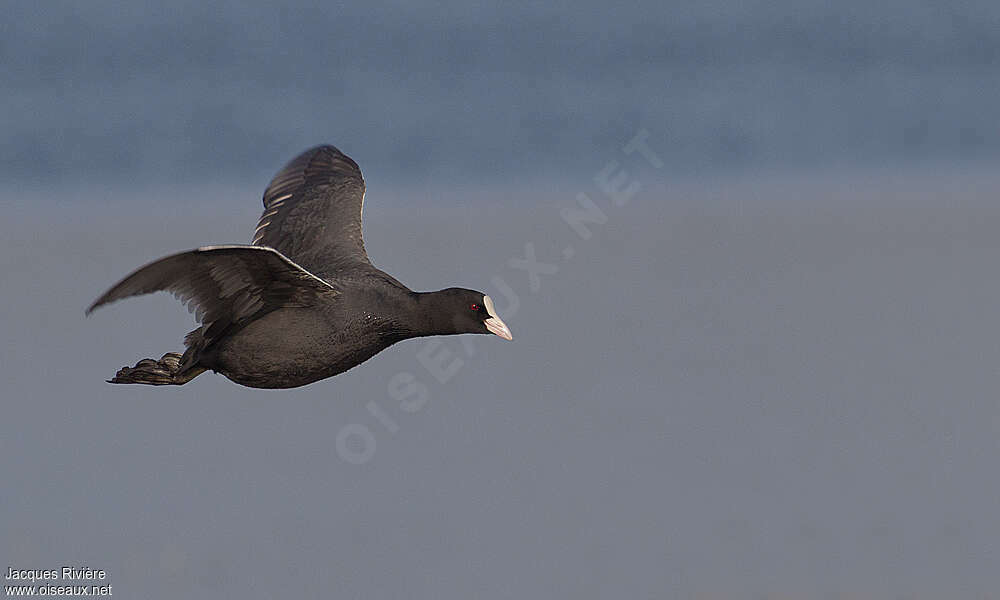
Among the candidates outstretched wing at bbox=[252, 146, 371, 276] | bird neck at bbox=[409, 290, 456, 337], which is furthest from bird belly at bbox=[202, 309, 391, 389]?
outstretched wing at bbox=[252, 146, 371, 276]

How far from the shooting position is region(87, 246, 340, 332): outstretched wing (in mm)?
6741

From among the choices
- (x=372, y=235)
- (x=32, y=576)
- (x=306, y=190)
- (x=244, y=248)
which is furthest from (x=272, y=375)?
(x=372, y=235)

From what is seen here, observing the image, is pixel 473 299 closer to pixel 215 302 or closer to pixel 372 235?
pixel 215 302

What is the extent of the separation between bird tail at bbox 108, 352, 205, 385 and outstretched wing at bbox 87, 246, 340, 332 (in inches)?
22.8

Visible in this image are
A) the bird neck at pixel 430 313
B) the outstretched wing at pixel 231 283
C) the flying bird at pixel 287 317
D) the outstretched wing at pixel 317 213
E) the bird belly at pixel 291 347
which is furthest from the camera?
the outstretched wing at pixel 317 213

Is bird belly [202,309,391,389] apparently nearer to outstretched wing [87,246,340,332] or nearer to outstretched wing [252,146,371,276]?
outstretched wing [87,246,340,332]

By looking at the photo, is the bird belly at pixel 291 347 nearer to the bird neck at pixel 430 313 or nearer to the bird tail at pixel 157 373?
the bird neck at pixel 430 313

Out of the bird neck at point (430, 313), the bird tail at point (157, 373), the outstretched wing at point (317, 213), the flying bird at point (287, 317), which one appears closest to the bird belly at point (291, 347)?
the flying bird at point (287, 317)

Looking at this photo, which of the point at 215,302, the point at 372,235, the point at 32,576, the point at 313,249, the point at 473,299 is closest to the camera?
the point at 215,302

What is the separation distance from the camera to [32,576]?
9.95 metres

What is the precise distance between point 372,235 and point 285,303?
13.9 meters

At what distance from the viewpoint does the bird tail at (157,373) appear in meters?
8.03

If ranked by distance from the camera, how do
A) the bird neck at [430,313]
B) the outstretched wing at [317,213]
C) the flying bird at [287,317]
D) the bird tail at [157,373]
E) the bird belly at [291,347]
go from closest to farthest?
the flying bird at [287,317], the bird belly at [291,347], the bird neck at [430,313], the bird tail at [157,373], the outstretched wing at [317,213]

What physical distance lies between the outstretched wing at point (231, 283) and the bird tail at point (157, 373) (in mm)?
580
